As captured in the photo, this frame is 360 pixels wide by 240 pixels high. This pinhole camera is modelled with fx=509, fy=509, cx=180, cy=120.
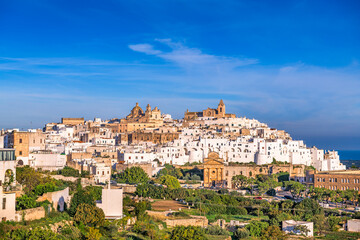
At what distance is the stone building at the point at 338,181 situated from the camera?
178 feet

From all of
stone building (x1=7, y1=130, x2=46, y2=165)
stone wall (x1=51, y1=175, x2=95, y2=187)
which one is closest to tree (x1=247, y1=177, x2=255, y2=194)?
stone wall (x1=51, y1=175, x2=95, y2=187)

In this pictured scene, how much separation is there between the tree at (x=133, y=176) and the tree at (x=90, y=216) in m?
22.0

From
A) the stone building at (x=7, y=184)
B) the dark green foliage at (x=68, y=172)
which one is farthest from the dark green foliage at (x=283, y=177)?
the stone building at (x=7, y=184)

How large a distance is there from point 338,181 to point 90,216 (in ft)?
117

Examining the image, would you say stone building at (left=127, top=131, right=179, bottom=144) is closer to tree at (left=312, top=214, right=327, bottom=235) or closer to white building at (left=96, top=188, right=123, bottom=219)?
tree at (left=312, top=214, right=327, bottom=235)

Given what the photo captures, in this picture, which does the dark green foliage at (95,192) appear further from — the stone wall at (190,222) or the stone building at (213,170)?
the stone building at (213,170)

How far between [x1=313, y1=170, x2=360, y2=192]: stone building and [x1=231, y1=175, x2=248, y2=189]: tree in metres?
7.78

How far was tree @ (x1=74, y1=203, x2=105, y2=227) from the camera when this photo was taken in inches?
1086

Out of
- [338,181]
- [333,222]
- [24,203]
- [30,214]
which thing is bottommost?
[333,222]

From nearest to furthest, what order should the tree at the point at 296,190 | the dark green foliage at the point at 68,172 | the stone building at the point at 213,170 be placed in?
1. the dark green foliage at the point at 68,172
2. the tree at the point at 296,190
3. the stone building at the point at 213,170

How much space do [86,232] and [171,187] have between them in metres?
23.3

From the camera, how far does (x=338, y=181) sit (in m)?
55.6

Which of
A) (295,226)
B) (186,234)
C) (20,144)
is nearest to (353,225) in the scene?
(295,226)

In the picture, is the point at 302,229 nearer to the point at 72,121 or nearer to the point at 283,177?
the point at 283,177
